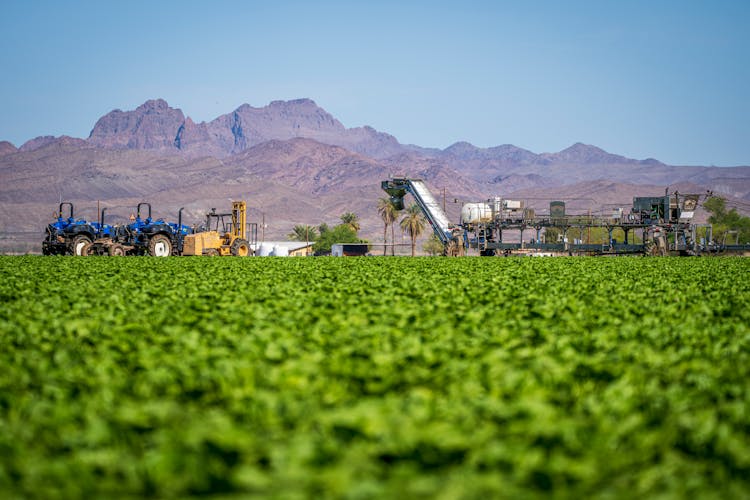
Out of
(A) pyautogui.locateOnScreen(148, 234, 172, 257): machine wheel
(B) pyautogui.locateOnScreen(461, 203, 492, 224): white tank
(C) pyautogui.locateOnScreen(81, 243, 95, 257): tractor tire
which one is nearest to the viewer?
(C) pyautogui.locateOnScreen(81, 243, 95, 257): tractor tire

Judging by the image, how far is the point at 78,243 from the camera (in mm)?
46406

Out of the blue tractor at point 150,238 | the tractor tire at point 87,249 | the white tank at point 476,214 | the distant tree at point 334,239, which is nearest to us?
the tractor tire at point 87,249

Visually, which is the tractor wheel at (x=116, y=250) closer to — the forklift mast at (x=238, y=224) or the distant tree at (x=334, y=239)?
the forklift mast at (x=238, y=224)

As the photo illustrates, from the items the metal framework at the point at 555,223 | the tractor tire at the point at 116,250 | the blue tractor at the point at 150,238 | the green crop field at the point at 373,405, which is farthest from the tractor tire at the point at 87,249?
the green crop field at the point at 373,405

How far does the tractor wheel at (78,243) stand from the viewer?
46.2 metres

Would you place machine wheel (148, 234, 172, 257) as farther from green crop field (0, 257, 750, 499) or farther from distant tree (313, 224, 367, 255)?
distant tree (313, 224, 367, 255)

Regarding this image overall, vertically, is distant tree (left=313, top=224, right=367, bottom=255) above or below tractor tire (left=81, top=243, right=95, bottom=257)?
above

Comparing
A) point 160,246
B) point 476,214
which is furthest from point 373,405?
point 476,214

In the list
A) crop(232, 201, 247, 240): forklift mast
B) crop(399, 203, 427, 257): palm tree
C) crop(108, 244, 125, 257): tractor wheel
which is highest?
crop(399, 203, 427, 257): palm tree

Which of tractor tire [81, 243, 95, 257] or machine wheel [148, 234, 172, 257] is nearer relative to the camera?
tractor tire [81, 243, 95, 257]

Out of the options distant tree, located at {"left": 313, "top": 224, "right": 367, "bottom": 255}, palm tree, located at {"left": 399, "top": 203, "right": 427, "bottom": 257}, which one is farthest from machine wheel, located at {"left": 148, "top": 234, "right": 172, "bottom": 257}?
distant tree, located at {"left": 313, "top": 224, "right": 367, "bottom": 255}

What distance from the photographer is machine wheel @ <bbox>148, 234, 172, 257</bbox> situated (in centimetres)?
4694

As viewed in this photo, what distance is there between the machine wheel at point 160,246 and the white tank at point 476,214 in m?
28.2

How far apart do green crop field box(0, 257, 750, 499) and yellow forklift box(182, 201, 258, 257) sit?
117 feet
